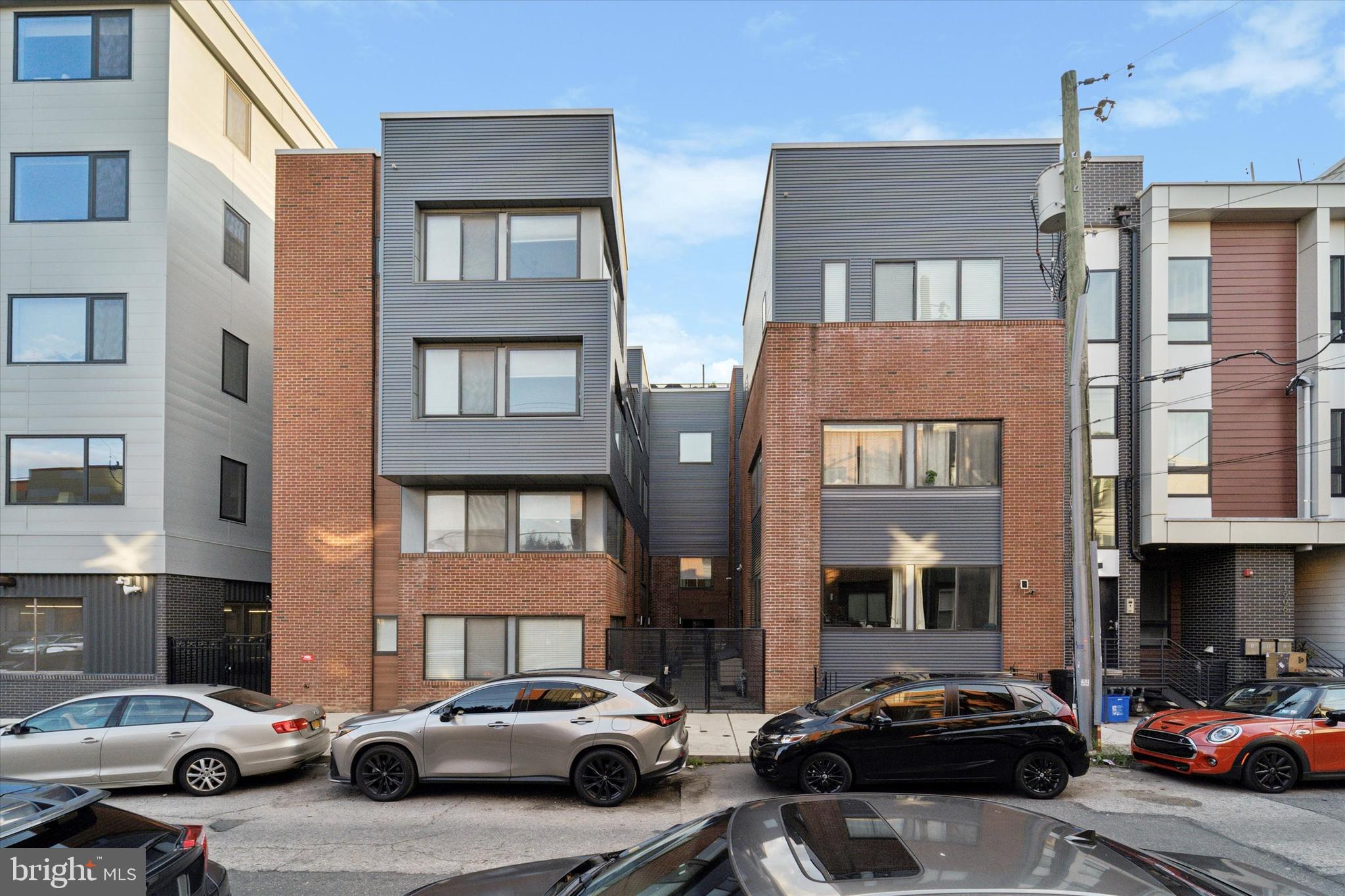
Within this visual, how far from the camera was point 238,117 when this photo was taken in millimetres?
21969

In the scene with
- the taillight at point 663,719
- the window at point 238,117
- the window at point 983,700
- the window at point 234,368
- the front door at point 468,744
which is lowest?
the front door at point 468,744

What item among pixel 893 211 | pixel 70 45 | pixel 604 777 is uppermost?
pixel 70 45

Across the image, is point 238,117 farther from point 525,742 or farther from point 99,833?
point 99,833

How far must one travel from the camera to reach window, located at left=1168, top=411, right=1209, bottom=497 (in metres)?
19.1

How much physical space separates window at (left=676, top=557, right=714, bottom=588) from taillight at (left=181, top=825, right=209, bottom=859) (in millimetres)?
32478

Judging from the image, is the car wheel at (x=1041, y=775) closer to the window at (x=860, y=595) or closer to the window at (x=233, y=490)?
the window at (x=860, y=595)

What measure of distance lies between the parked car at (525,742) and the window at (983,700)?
347cm

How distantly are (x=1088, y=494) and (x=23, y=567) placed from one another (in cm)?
1991

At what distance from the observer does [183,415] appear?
19.2 meters

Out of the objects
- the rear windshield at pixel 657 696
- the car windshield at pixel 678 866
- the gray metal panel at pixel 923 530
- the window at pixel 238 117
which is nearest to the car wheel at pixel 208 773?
the rear windshield at pixel 657 696

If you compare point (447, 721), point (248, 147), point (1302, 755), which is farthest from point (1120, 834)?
point (248, 147)

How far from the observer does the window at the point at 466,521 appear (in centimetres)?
1802

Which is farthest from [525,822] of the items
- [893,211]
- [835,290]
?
[893,211]

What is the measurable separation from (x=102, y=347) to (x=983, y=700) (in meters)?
18.2
